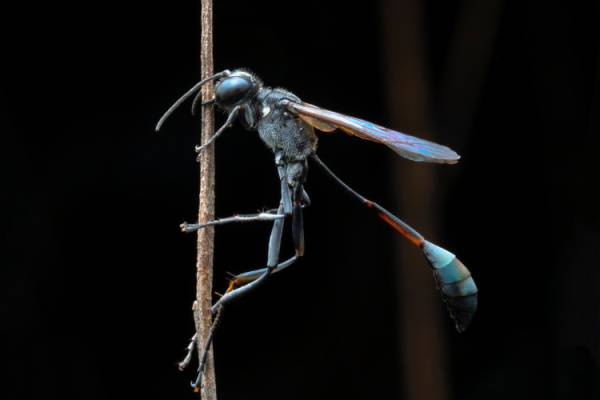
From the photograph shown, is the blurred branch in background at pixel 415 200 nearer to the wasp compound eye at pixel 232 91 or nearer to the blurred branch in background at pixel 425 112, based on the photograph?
the blurred branch in background at pixel 425 112

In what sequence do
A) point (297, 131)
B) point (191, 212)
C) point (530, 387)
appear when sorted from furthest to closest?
1. point (530, 387)
2. point (191, 212)
3. point (297, 131)

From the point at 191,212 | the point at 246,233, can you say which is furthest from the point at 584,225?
the point at 191,212

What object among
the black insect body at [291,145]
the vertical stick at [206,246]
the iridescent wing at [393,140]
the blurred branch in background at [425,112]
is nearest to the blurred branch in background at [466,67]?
the blurred branch in background at [425,112]

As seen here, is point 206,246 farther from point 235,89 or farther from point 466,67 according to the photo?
point 466,67

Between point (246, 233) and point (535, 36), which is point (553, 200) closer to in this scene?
point (535, 36)

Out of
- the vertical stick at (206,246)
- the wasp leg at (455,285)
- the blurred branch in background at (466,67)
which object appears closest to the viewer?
the vertical stick at (206,246)

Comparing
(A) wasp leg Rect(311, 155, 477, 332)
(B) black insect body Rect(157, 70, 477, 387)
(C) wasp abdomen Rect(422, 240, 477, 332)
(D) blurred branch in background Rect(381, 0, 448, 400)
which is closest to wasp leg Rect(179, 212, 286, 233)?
(B) black insect body Rect(157, 70, 477, 387)

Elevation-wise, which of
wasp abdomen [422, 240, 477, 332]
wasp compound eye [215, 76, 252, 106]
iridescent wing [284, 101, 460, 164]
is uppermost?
wasp compound eye [215, 76, 252, 106]

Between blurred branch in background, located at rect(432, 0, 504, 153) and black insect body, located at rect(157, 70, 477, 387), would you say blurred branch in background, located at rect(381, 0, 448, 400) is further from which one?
black insect body, located at rect(157, 70, 477, 387)
